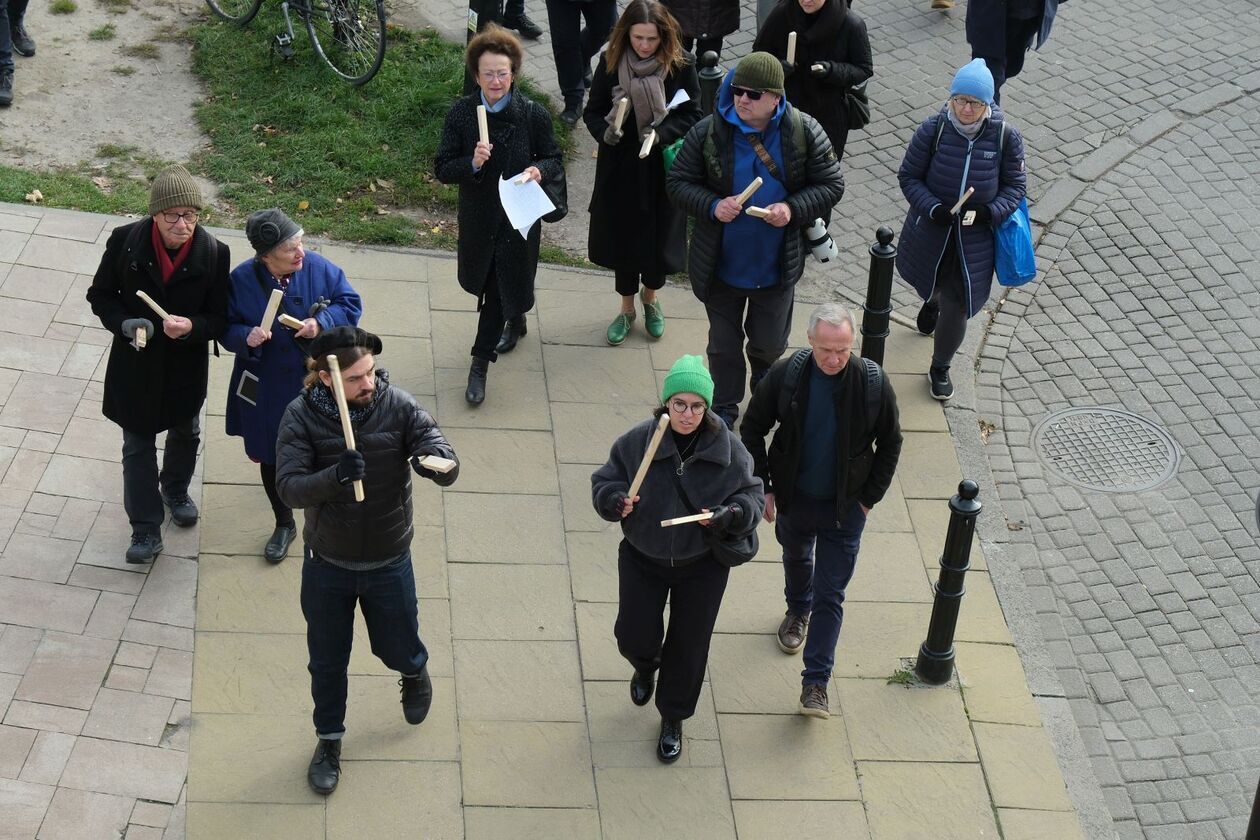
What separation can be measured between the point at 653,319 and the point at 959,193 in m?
1.94

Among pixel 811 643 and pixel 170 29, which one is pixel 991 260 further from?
pixel 170 29

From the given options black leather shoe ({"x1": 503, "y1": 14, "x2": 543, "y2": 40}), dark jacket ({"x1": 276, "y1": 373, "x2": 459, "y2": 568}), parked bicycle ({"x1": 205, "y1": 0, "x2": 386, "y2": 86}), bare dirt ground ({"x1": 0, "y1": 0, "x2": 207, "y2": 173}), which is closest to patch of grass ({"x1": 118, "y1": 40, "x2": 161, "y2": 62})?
bare dirt ground ({"x1": 0, "y1": 0, "x2": 207, "y2": 173})

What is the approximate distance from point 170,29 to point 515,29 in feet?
8.54

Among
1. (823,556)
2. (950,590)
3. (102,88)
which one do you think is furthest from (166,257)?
(102,88)

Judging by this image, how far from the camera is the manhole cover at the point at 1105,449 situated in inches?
332

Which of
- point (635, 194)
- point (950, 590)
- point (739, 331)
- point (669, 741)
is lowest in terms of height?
point (669, 741)

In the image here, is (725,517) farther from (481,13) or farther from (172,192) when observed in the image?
(481,13)

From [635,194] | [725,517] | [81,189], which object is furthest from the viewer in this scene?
[81,189]

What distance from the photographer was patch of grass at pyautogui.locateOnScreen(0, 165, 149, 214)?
941 cm

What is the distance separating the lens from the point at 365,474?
5559 millimetres

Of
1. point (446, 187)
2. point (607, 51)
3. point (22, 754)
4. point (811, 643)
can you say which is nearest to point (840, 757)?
point (811, 643)

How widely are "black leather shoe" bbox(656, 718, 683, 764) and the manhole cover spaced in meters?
3.14

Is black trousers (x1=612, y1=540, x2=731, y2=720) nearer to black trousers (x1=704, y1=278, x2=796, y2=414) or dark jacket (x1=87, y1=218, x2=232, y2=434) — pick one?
black trousers (x1=704, y1=278, x2=796, y2=414)

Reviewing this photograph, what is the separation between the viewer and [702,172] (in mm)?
7492
